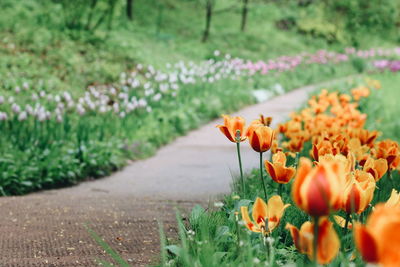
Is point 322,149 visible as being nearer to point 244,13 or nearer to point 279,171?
point 279,171

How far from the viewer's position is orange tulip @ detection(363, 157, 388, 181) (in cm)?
220

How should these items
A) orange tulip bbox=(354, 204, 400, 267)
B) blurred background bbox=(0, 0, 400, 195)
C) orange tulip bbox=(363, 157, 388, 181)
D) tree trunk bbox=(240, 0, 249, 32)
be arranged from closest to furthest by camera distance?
orange tulip bbox=(354, 204, 400, 267)
orange tulip bbox=(363, 157, 388, 181)
blurred background bbox=(0, 0, 400, 195)
tree trunk bbox=(240, 0, 249, 32)

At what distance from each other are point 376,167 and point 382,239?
1435 millimetres

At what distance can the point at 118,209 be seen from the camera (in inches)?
145

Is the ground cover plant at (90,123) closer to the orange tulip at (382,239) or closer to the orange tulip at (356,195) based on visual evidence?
the orange tulip at (356,195)

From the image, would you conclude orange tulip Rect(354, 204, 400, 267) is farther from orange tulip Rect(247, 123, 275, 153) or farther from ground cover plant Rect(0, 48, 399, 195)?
ground cover plant Rect(0, 48, 399, 195)

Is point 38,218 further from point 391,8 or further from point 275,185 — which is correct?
point 391,8

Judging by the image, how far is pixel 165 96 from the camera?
945 centimetres

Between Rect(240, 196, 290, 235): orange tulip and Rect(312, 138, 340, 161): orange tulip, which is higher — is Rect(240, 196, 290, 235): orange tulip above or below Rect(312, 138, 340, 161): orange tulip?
below

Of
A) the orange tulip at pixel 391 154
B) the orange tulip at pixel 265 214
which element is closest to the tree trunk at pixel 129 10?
the orange tulip at pixel 391 154

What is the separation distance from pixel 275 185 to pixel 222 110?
7037 millimetres

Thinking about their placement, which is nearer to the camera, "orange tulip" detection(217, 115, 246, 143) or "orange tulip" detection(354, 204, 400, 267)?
"orange tulip" detection(354, 204, 400, 267)

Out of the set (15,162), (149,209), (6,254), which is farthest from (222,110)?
(6,254)

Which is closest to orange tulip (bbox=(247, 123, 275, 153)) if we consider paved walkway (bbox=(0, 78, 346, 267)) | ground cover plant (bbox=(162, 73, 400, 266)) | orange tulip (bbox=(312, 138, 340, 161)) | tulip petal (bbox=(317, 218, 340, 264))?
ground cover plant (bbox=(162, 73, 400, 266))
